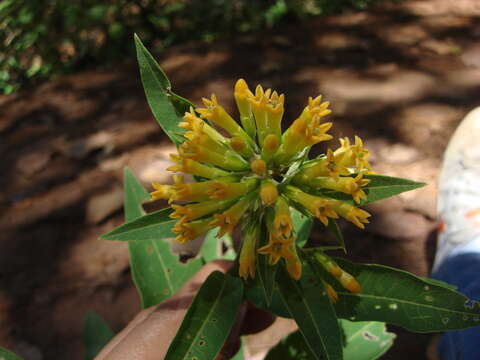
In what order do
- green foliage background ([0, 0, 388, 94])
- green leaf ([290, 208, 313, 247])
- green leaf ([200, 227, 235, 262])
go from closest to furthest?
green leaf ([290, 208, 313, 247]) → green leaf ([200, 227, 235, 262]) → green foliage background ([0, 0, 388, 94])

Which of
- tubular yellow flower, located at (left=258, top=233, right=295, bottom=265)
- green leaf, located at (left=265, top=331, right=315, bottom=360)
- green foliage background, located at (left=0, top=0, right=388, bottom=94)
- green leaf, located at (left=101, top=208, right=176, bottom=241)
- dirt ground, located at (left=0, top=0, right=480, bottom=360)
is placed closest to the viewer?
tubular yellow flower, located at (left=258, top=233, right=295, bottom=265)

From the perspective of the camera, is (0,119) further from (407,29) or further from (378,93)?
(407,29)

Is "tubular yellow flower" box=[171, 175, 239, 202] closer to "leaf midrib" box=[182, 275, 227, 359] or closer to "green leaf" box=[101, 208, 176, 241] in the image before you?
"green leaf" box=[101, 208, 176, 241]

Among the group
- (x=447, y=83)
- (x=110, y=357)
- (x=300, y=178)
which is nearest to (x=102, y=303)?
(x=110, y=357)

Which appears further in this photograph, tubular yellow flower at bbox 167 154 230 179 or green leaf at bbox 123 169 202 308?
green leaf at bbox 123 169 202 308

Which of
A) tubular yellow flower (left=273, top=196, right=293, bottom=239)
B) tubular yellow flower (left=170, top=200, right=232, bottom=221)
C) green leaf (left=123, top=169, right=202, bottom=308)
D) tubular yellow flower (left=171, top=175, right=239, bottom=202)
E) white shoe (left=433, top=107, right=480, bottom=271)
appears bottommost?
white shoe (left=433, top=107, right=480, bottom=271)

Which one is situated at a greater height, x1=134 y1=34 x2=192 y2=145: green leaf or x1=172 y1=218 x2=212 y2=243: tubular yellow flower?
x1=134 y1=34 x2=192 y2=145: green leaf

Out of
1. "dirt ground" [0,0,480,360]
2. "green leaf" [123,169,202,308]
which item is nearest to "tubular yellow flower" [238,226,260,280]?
"green leaf" [123,169,202,308]
